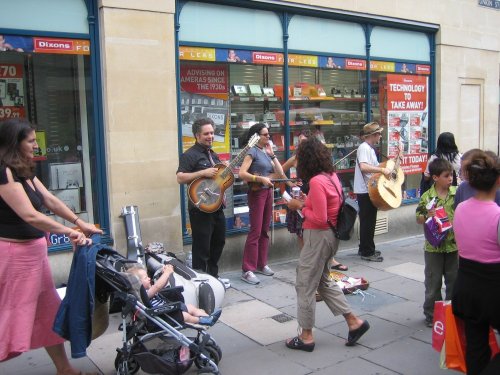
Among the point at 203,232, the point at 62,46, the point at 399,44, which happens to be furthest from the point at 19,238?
the point at 399,44

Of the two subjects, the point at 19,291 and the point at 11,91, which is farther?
the point at 11,91

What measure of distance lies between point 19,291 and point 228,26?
458 centimetres

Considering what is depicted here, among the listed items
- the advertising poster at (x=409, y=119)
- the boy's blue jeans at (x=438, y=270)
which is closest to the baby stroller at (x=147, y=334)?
the boy's blue jeans at (x=438, y=270)

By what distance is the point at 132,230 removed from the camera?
6.02 m

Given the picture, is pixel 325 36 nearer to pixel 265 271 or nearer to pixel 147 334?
pixel 265 271

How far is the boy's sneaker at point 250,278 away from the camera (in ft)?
21.6

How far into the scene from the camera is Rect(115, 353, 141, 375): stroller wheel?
3.88m

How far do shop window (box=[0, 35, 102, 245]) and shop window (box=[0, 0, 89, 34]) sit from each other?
0.42 feet

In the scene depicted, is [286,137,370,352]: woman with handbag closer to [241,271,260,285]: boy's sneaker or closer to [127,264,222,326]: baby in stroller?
[127,264,222,326]: baby in stroller

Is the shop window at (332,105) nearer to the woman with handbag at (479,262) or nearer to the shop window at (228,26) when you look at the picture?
the shop window at (228,26)

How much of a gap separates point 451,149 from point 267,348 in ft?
12.4

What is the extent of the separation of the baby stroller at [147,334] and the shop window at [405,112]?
6.06 meters

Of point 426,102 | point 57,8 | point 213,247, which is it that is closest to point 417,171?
point 426,102

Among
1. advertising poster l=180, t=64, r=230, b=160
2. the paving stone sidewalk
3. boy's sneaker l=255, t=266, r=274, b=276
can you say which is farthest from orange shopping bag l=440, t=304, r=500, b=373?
advertising poster l=180, t=64, r=230, b=160
